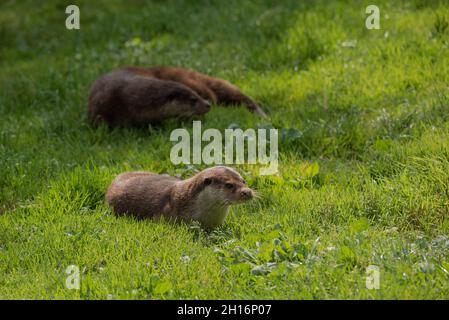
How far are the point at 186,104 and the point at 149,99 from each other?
1.52ft

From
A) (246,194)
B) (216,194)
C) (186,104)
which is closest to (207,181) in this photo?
(216,194)

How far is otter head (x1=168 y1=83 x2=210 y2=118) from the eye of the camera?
9070mm

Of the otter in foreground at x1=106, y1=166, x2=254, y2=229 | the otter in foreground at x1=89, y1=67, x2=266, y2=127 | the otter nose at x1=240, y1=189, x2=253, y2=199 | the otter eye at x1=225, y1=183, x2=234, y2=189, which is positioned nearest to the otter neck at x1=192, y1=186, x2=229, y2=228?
the otter in foreground at x1=106, y1=166, x2=254, y2=229

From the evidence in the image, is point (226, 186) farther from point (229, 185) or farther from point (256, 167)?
point (256, 167)

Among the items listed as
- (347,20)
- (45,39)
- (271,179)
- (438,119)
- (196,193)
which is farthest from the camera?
(45,39)

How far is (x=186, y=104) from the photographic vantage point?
29.9 feet

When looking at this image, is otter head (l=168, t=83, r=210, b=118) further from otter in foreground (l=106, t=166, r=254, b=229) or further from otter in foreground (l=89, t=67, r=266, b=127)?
otter in foreground (l=106, t=166, r=254, b=229)

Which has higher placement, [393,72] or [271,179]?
[393,72]

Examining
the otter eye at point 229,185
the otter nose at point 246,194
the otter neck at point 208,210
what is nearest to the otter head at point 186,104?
the otter neck at point 208,210

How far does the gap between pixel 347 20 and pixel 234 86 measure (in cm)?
226

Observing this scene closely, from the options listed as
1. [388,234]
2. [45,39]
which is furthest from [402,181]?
[45,39]

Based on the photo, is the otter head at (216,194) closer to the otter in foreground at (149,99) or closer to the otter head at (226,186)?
the otter head at (226,186)

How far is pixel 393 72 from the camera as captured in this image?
9.18m
